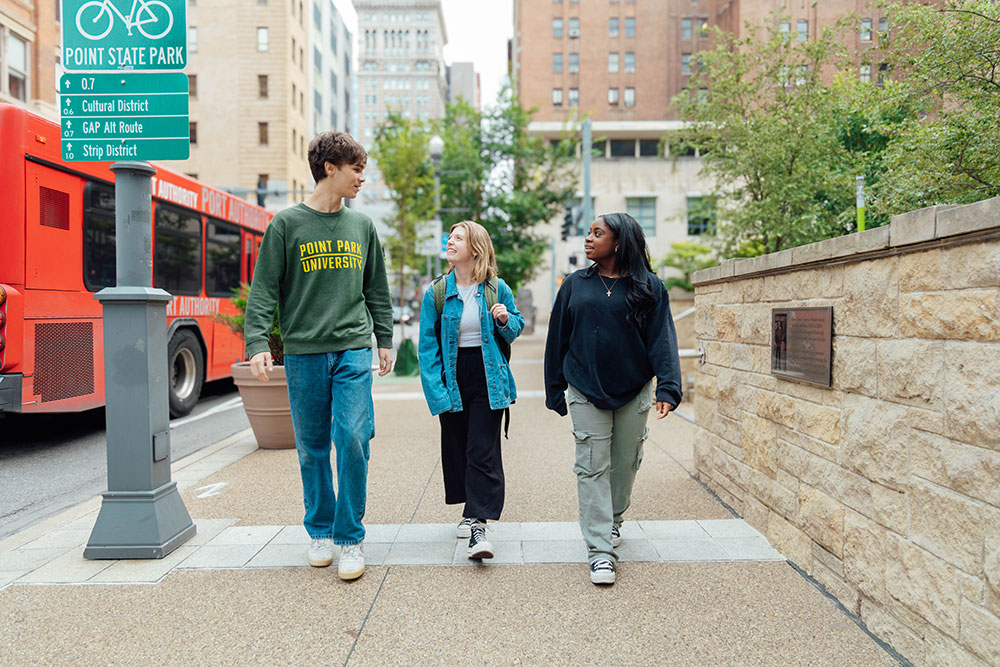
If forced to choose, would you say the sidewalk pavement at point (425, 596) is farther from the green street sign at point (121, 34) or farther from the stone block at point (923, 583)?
the green street sign at point (121, 34)

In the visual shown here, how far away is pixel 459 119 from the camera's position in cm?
2973

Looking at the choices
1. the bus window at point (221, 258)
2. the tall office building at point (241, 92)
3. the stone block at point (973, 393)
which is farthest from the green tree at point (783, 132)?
the tall office building at point (241, 92)

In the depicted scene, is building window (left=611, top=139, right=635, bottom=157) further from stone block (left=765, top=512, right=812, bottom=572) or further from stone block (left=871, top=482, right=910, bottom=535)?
stone block (left=871, top=482, right=910, bottom=535)

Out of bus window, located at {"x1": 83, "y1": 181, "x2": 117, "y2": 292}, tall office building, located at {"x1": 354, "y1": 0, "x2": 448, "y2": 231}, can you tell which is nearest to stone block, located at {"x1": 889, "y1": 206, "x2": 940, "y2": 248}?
bus window, located at {"x1": 83, "y1": 181, "x2": 117, "y2": 292}

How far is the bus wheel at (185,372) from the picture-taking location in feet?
31.3

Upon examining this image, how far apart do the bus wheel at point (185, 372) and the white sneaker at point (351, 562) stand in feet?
21.7

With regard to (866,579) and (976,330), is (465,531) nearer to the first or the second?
(866,579)

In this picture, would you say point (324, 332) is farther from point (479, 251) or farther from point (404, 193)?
point (404, 193)

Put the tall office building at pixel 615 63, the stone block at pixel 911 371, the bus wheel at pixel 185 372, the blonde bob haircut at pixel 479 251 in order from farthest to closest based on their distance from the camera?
the tall office building at pixel 615 63
the bus wheel at pixel 185 372
the blonde bob haircut at pixel 479 251
the stone block at pixel 911 371

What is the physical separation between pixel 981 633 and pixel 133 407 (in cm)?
394

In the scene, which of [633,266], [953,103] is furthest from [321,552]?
[953,103]

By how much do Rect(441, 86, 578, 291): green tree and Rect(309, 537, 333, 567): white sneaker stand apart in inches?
914

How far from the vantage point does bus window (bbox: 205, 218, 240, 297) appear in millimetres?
10773

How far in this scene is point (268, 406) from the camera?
22.3ft
